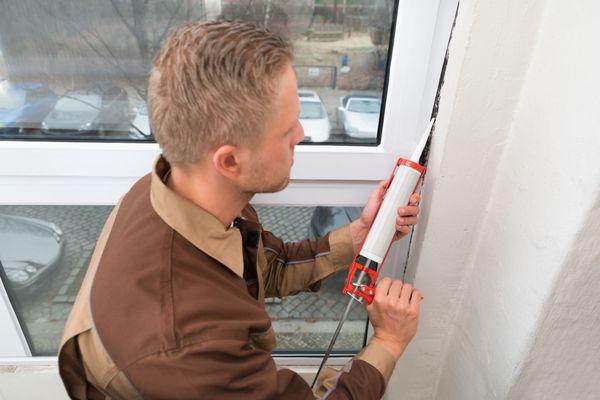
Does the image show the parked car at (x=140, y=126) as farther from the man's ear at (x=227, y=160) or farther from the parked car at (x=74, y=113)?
the man's ear at (x=227, y=160)

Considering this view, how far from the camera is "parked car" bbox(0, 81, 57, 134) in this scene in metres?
0.87

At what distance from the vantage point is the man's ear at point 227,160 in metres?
0.65

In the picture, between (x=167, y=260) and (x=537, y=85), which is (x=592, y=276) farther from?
(x=167, y=260)

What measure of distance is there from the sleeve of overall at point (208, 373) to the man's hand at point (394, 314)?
0.74 feet

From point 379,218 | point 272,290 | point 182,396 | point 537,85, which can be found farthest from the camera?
point 272,290

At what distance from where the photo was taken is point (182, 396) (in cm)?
58

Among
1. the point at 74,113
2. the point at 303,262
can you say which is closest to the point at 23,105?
the point at 74,113

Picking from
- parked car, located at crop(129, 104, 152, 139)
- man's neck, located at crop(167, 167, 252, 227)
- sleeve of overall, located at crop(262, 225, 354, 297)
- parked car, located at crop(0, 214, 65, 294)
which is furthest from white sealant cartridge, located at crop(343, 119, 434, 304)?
parked car, located at crop(0, 214, 65, 294)

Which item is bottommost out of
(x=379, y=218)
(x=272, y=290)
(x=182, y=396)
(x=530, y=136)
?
(x=272, y=290)

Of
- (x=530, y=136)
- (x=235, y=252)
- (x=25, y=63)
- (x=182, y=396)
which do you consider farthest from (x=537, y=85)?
(x=25, y=63)

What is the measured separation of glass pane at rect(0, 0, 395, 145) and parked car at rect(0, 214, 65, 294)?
0.79 feet

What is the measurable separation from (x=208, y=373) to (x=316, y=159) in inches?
19.0

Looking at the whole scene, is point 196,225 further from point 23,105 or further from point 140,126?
point 23,105

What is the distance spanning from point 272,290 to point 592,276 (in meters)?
0.58
